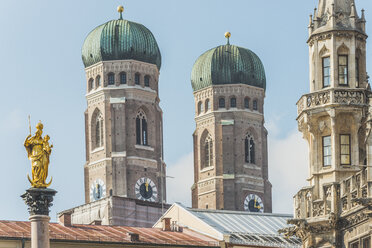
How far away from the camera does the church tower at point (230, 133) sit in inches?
6954

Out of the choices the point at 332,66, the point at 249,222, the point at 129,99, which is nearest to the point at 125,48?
the point at 129,99

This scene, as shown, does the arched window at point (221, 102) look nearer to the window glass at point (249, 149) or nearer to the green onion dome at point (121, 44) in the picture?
the window glass at point (249, 149)

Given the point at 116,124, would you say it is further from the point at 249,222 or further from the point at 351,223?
the point at 351,223

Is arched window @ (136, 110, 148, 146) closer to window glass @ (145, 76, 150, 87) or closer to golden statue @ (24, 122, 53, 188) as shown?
window glass @ (145, 76, 150, 87)

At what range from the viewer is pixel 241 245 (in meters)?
93.9

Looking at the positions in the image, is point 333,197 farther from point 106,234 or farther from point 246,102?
point 246,102

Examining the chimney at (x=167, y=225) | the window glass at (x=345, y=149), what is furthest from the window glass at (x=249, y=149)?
the window glass at (x=345, y=149)

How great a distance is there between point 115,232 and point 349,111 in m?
34.6

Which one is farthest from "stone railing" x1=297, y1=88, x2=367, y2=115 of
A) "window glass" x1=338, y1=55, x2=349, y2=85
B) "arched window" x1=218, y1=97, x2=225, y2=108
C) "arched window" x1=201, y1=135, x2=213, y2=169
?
"arched window" x1=218, y1=97, x2=225, y2=108

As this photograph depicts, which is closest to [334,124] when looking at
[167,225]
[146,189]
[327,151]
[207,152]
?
[327,151]

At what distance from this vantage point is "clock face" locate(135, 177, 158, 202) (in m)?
163

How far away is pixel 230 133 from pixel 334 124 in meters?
119

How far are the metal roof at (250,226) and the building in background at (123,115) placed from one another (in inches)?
2279

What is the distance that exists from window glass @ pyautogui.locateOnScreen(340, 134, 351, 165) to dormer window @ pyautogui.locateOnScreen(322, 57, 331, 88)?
7.14 ft
